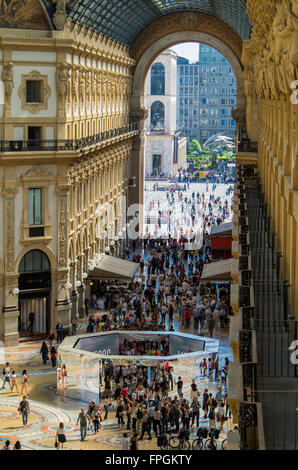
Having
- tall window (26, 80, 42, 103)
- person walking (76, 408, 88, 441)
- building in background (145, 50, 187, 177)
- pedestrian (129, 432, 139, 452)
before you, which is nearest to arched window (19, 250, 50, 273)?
tall window (26, 80, 42, 103)

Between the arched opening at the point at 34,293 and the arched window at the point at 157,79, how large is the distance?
108 metres

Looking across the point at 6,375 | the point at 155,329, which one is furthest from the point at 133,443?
the point at 155,329

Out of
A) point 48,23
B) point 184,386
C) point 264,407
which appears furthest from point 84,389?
point 264,407

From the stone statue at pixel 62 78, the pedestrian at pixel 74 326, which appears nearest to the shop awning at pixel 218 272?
the pedestrian at pixel 74 326

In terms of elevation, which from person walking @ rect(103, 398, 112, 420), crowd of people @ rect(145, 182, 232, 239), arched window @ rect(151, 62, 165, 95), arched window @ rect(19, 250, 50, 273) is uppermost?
arched window @ rect(151, 62, 165, 95)

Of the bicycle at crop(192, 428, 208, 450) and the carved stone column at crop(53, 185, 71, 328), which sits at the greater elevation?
the carved stone column at crop(53, 185, 71, 328)

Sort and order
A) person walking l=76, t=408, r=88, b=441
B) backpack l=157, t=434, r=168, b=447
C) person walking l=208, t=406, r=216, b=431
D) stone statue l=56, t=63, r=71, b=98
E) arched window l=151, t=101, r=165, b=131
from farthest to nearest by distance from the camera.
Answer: arched window l=151, t=101, r=165, b=131 → stone statue l=56, t=63, r=71, b=98 → person walking l=76, t=408, r=88, b=441 → person walking l=208, t=406, r=216, b=431 → backpack l=157, t=434, r=168, b=447

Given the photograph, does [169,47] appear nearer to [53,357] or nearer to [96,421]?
[53,357]

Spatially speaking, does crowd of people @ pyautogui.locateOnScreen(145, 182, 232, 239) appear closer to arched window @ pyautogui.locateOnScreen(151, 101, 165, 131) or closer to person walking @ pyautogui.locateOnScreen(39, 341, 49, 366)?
person walking @ pyautogui.locateOnScreen(39, 341, 49, 366)

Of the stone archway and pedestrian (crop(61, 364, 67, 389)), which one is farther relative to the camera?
the stone archway

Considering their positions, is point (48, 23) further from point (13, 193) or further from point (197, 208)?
point (197, 208)

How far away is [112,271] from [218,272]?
6967 mm

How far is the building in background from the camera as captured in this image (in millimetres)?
149875

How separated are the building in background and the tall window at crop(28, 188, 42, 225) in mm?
100939
